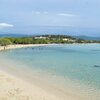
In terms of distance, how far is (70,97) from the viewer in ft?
67.2

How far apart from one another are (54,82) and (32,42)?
476 feet

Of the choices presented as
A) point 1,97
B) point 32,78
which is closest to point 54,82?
point 32,78

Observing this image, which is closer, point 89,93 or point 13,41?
point 89,93

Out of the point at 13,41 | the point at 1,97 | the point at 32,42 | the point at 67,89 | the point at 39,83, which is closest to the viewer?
the point at 1,97

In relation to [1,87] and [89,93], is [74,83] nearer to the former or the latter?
[89,93]

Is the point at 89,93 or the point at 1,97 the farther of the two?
the point at 89,93

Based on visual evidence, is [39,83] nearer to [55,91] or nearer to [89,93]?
[55,91]

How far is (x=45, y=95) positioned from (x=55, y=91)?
223 centimetres

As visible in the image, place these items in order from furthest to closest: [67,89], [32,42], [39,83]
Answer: [32,42]
[39,83]
[67,89]

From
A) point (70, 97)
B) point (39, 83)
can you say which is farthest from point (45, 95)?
point (39, 83)

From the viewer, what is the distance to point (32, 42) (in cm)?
17138

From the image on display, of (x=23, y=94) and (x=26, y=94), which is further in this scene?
(x=26, y=94)

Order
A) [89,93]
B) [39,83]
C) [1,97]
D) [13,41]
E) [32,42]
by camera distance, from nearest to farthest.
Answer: [1,97] < [89,93] < [39,83] < [13,41] < [32,42]

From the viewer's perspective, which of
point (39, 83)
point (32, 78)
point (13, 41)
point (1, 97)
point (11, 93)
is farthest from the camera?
point (13, 41)
